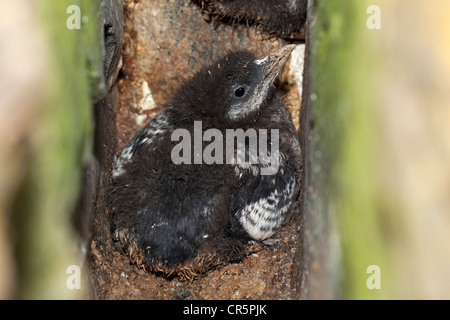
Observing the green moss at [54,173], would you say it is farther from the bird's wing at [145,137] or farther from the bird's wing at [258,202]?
the bird's wing at [258,202]

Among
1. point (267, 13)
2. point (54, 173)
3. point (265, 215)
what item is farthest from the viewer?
point (267, 13)

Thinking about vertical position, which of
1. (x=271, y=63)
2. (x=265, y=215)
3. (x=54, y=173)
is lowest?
(x=265, y=215)

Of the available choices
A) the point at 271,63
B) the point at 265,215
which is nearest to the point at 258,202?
the point at 265,215

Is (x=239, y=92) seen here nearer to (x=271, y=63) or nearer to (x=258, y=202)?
(x=271, y=63)

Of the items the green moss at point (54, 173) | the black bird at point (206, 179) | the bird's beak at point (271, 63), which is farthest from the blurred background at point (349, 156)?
the bird's beak at point (271, 63)

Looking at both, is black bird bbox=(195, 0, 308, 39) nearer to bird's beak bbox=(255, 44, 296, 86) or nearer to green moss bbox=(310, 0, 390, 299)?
bird's beak bbox=(255, 44, 296, 86)

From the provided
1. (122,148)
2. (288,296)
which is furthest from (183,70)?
(288,296)

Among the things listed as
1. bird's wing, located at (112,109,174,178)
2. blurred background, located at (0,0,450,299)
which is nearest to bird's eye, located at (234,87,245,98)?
bird's wing, located at (112,109,174,178)
